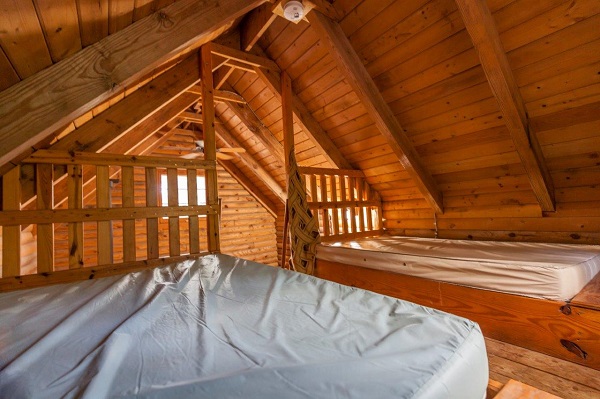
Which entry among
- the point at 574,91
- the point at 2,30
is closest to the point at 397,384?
the point at 2,30

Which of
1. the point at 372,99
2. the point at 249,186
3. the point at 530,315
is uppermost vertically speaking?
the point at 372,99

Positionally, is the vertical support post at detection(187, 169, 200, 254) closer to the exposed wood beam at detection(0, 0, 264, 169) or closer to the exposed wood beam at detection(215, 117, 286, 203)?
the exposed wood beam at detection(0, 0, 264, 169)

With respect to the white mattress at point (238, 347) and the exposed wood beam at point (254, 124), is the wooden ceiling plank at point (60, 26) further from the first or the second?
the exposed wood beam at point (254, 124)

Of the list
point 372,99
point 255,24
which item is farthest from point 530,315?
point 255,24

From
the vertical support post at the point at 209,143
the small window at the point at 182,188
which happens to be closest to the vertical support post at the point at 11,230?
the vertical support post at the point at 209,143

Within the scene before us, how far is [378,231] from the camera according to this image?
3859 mm

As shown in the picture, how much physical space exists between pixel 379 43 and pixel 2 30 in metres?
2.42

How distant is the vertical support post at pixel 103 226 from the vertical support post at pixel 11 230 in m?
0.40

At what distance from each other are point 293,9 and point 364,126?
1533mm

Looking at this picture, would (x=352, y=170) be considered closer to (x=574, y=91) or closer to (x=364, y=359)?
(x=574, y=91)

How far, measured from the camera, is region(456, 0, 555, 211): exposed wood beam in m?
1.73

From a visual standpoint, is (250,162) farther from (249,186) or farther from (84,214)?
(84,214)

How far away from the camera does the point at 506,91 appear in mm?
1932

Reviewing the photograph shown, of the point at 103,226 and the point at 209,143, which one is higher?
the point at 209,143
